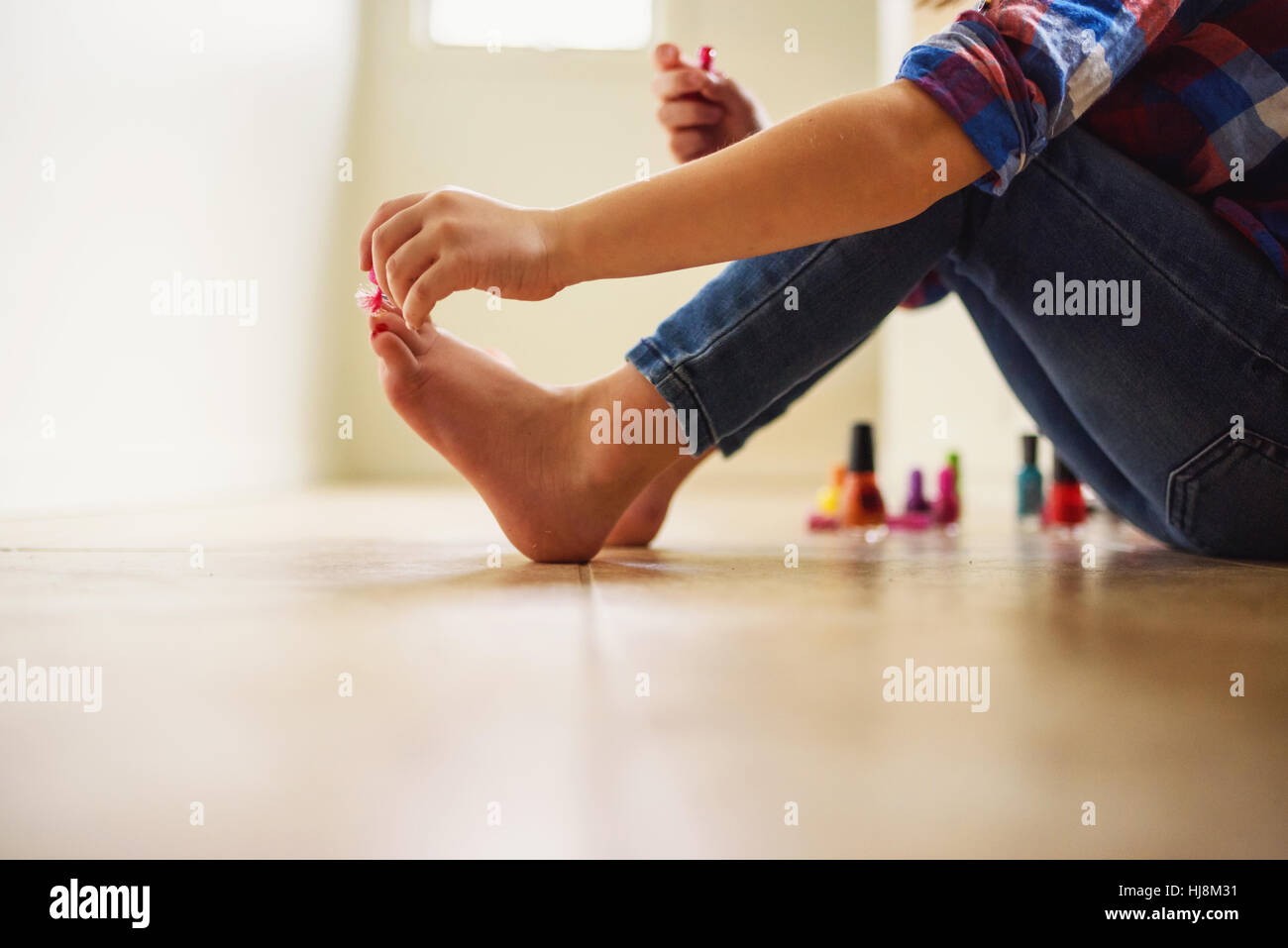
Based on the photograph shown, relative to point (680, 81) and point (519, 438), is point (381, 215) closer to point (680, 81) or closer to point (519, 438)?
point (519, 438)

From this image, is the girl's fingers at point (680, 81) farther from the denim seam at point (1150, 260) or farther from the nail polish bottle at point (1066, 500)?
the nail polish bottle at point (1066, 500)

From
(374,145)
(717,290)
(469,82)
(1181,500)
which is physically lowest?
(1181,500)

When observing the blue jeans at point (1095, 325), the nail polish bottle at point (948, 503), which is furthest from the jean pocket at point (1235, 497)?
the nail polish bottle at point (948, 503)

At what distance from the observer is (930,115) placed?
0.60m

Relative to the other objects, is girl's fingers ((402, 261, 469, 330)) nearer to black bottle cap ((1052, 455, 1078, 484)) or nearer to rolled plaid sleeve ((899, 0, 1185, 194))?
rolled plaid sleeve ((899, 0, 1185, 194))

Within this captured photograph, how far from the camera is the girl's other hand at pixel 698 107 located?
97 cm

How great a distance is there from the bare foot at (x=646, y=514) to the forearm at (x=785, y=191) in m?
0.37

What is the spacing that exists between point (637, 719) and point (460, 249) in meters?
0.31

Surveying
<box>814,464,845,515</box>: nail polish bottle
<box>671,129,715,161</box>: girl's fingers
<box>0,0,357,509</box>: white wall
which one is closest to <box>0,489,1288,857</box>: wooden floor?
→ <box>671,129,715,161</box>: girl's fingers

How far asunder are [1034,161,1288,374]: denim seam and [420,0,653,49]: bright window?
274 cm
